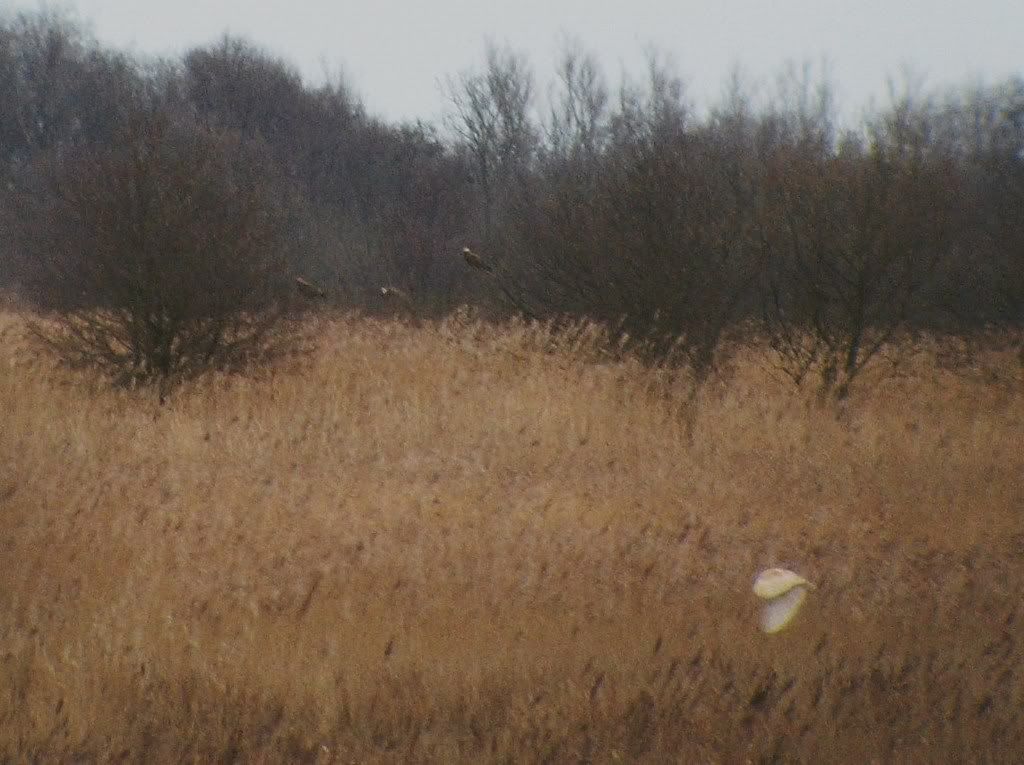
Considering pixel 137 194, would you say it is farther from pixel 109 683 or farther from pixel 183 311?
pixel 109 683

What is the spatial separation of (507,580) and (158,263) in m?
8.40

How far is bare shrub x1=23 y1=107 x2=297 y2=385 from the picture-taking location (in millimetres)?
12727

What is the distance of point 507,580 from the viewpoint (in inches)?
229

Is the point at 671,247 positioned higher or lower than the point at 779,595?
higher

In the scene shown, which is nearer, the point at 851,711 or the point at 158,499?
the point at 851,711

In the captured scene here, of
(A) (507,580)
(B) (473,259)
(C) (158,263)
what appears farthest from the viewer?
(B) (473,259)

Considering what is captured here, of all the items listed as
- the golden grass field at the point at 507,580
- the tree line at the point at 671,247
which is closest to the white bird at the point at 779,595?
the golden grass field at the point at 507,580

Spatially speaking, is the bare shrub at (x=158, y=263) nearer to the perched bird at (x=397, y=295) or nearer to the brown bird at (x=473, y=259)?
the brown bird at (x=473, y=259)

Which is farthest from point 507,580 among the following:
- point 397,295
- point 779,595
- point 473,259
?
point 397,295

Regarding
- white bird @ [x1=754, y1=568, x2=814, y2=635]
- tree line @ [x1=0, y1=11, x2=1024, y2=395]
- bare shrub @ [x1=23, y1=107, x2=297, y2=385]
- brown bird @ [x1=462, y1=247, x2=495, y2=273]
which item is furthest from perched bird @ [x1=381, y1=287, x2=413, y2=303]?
white bird @ [x1=754, y1=568, x2=814, y2=635]

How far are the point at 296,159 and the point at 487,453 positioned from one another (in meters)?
45.1

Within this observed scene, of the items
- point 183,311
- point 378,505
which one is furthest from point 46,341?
point 378,505

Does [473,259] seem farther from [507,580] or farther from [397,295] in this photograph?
[507,580]

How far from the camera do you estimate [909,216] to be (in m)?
12.6
